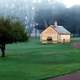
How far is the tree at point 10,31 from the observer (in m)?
26.3

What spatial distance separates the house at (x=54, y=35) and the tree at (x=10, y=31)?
32.2 metres

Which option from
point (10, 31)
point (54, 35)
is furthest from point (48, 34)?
point (10, 31)

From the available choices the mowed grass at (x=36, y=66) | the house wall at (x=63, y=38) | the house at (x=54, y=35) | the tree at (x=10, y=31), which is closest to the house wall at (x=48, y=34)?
the house at (x=54, y=35)

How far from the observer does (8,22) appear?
27.4 metres

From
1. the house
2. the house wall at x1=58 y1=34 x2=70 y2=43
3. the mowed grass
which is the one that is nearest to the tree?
the mowed grass

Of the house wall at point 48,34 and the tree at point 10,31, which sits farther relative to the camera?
the house wall at point 48,34

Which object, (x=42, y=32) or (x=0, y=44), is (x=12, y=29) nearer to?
(x=0, y=44)

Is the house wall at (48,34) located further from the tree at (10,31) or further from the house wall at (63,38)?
the tree at (10,31)

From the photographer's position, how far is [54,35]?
60.8 meters

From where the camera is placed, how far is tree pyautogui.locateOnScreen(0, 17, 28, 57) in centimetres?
2631

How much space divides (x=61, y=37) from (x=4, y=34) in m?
34.9

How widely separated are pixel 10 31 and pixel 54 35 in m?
34.6

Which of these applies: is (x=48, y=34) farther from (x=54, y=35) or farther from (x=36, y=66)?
(x=36, y=66)

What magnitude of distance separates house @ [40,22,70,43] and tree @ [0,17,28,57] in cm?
3222
